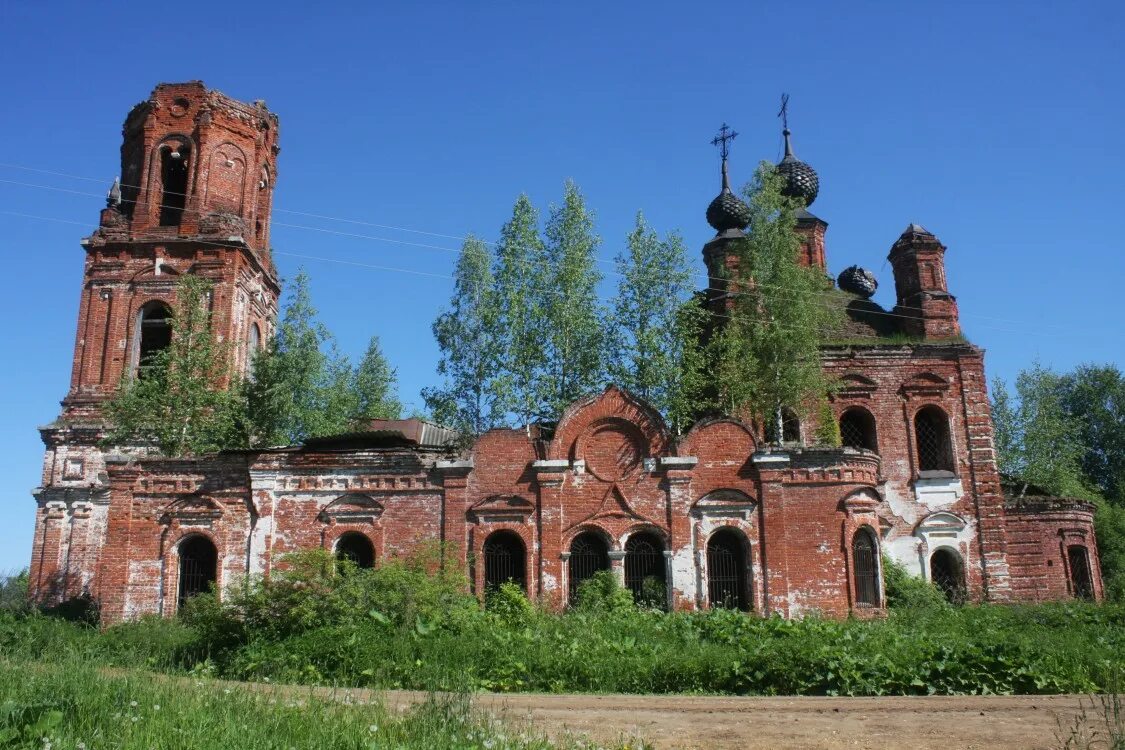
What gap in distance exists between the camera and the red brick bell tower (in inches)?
975

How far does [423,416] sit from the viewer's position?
30.4 metres

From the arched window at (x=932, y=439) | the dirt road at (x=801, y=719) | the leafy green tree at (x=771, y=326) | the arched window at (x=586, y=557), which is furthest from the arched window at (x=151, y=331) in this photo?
the arched window at (x=932, y=439)

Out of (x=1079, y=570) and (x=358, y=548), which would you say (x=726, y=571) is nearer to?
(x=358, y=548)

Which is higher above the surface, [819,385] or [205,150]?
[205,150]

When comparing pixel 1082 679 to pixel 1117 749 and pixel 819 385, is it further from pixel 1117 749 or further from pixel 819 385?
pixel 819 385

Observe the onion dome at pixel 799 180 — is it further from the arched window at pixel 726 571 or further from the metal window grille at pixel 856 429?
the arched window at pixel 726 571

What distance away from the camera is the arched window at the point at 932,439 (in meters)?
25.6

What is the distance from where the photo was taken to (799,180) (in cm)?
3020

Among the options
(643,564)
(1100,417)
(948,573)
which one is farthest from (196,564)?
(1100,417)

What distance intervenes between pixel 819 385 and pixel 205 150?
62.1ft

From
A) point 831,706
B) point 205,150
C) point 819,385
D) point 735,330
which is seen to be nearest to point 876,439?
point 819,385

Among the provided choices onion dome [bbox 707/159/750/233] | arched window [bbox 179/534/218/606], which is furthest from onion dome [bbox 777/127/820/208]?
arched window [bbox 179/534/218/606]

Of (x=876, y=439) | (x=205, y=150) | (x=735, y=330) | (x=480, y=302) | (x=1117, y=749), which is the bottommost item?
(x=1117, y=749)

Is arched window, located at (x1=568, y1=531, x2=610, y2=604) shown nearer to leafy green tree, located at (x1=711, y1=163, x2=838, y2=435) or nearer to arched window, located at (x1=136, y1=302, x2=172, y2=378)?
leafy green tree, located at (x1=711, y1=163, x2=838, y2=435)
